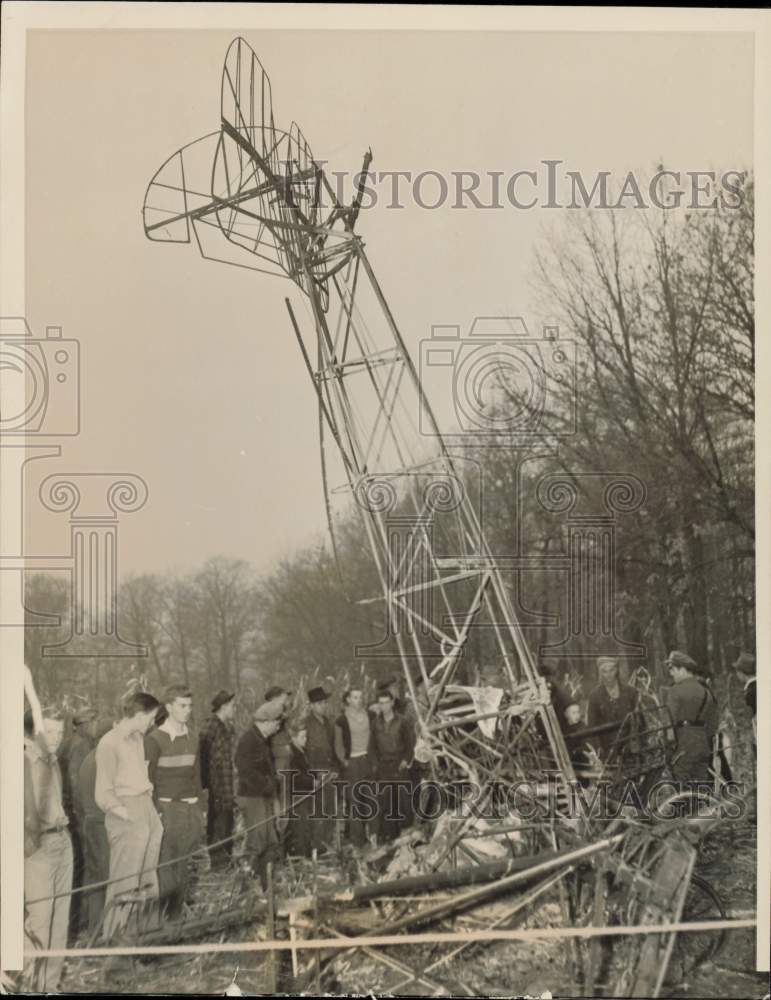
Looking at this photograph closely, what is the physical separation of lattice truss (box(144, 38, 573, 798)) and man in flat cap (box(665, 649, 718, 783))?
0.55 meters

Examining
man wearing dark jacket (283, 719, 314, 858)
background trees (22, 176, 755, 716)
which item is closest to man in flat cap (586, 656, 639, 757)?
background trees (22, 176, 755, 716)

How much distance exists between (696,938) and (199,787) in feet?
7.97

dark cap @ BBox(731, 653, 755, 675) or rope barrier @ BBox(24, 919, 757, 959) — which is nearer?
rope barrier @ BBox(24, 919, 757, 959)

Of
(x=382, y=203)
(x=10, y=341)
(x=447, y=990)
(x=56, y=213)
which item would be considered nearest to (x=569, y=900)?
(x=447, y=990)

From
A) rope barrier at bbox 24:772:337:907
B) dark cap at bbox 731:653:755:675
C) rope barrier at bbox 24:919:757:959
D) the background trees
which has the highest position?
the background trees

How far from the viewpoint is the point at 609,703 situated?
5.07 meters

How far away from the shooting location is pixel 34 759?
16.5ft

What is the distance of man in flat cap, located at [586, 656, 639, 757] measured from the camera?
5.06 m

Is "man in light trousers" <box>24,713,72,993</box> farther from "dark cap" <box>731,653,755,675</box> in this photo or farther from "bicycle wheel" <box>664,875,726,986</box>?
"dark cap" <box>731,653,755,675</box>

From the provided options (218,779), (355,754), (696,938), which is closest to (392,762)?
(355,754)

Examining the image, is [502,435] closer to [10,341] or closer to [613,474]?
[613,474]

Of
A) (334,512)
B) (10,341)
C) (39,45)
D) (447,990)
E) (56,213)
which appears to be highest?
(39,45)

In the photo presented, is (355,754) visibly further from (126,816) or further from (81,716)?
(81,716)

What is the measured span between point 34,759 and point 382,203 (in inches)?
122
